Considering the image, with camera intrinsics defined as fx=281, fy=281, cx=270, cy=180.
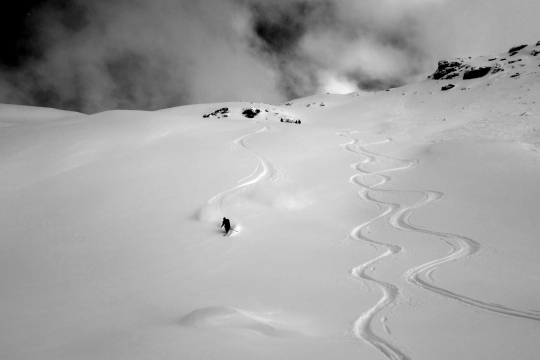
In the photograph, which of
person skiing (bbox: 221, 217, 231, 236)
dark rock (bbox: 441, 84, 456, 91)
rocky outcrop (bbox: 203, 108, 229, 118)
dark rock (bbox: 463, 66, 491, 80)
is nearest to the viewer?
person skiing (bbox: 221, 217, 231, 236)

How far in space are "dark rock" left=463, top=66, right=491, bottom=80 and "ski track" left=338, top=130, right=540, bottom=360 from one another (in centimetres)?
5501

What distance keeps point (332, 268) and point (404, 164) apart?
1298 cm

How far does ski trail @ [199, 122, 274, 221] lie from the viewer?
11344mm

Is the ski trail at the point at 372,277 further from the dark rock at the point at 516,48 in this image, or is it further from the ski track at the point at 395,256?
the dark rock at the point at 516,48

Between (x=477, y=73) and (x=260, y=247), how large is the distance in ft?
217

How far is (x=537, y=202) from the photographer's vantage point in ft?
35.2

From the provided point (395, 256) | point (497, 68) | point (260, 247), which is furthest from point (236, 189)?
point (497, 68)

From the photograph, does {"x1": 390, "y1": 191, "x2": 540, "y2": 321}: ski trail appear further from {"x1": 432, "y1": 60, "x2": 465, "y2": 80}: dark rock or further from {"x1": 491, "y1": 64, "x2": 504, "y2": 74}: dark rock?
{"x1": 432, "y1": 60, "x2": 465, "y2": 80}: dark rock

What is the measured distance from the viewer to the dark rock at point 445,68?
206 ft

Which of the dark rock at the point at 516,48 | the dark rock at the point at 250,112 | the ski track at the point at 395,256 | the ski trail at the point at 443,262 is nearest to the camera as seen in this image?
the ski track at the point at 395,256

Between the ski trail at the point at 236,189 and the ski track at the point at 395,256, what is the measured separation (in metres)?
5.02

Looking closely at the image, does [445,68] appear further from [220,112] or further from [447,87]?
[220,112]

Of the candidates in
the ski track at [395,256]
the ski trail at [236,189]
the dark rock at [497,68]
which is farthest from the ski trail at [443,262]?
the dark rock at [497,68]

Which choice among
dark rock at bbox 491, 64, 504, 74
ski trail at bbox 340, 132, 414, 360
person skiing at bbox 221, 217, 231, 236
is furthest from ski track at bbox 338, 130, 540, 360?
dark rock at bbox 491, 64, 504, 74
